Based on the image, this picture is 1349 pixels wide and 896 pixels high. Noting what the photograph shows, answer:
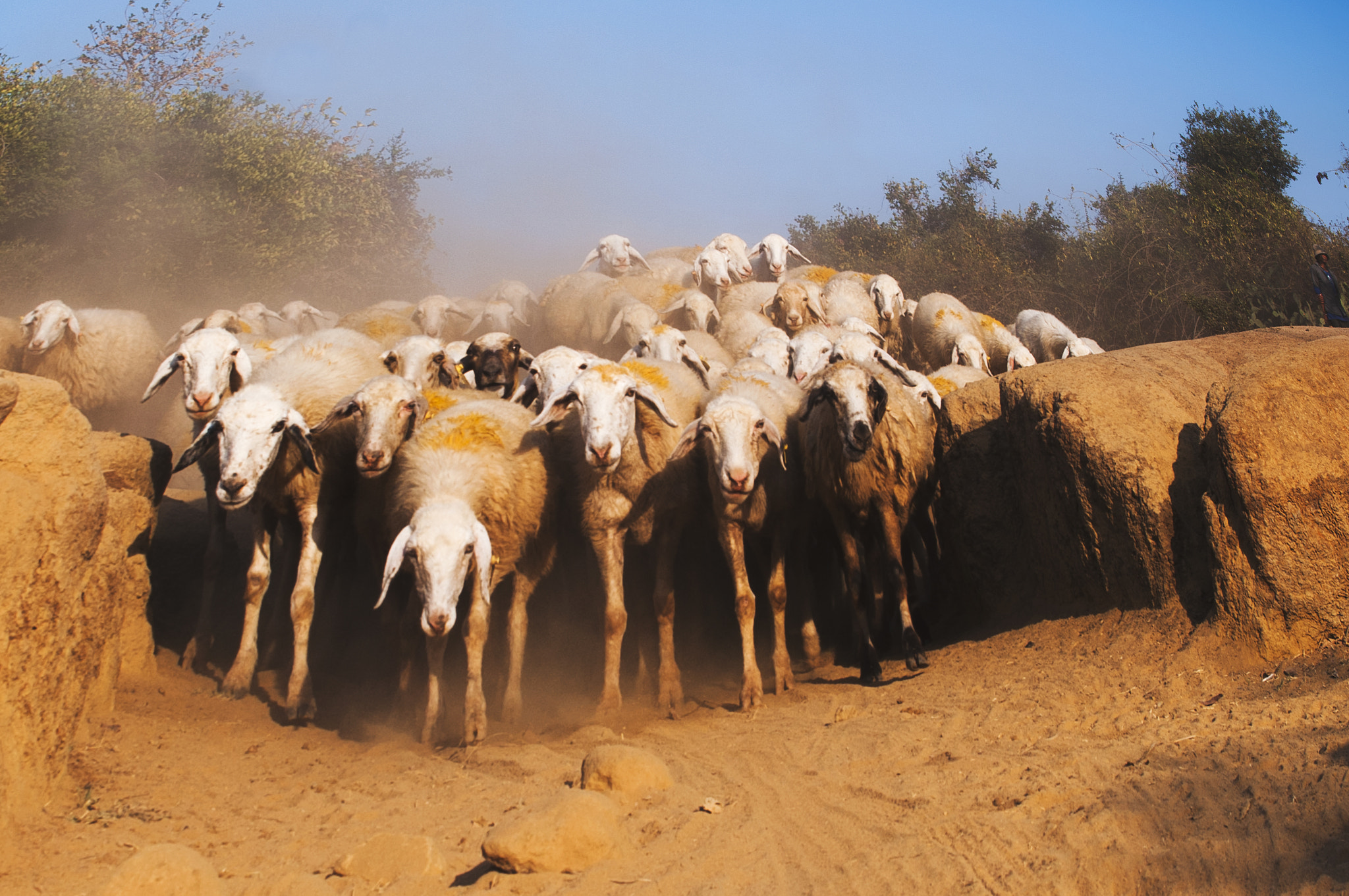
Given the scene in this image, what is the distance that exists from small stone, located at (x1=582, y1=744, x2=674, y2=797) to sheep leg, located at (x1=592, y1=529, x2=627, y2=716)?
7.07 feet

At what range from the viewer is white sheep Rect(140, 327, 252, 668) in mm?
7238

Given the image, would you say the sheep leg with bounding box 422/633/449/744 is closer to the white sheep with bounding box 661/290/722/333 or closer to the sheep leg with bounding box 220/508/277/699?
the sheep leg with bounding box 220/508/277/699

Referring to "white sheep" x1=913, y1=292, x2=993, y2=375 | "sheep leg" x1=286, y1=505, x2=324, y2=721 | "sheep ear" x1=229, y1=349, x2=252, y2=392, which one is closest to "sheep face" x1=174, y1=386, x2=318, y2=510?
"sheep leg" x1=286, y1=505, x2=324, y2=721

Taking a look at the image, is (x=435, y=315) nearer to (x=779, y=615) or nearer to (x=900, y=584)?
(x=779, y=615)

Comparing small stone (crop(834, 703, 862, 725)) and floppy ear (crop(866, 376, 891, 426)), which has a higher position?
floppy ear (crop(866, 376, 891, 426))

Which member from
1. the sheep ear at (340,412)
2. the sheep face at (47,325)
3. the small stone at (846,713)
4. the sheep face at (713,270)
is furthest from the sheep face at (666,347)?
the sheep face at (47,325)

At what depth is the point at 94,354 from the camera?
10.4 m

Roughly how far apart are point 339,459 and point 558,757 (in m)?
3.07

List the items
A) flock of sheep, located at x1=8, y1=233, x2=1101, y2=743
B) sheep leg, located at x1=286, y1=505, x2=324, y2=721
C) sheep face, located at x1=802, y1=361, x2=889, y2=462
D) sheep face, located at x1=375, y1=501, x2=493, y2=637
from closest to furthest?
sheep face, located at x1=375, y1=501, x2=493, y2=637, flock of sheep, located at x1=8, y1=233, x2=1101, y2=743, sheep leg, located at x1=286, y1=505, x2=324, y2=721, sheep face, located at x1=802, y1=361, x2=889, y2=462

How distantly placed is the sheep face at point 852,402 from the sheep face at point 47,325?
312 inches

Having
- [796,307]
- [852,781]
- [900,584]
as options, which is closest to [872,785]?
[852,781]

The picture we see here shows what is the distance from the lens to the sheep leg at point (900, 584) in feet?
21.9

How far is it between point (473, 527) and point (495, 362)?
3.41 meters

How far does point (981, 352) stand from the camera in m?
12.0
